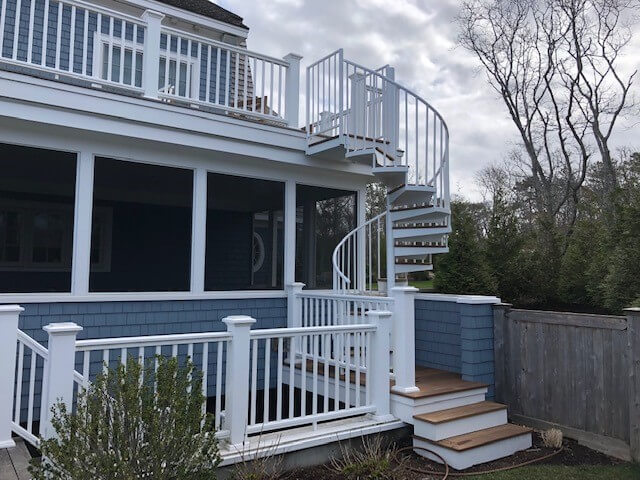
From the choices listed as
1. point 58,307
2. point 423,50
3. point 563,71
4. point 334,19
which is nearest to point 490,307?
point 58,307

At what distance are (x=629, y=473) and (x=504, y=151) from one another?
18208 millimetres

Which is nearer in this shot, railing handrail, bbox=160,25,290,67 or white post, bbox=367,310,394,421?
white post, bbox=367,310,394,421

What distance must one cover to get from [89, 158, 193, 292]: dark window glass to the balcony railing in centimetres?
169

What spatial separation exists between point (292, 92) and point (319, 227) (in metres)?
1.78

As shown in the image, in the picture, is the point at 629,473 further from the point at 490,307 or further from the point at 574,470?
the point at 490,307

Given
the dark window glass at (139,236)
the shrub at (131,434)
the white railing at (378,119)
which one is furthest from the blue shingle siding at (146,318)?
the white railing at (378,119)

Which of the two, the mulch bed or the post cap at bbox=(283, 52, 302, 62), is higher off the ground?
the post cap at bbox=(283, 52, 302, 62)

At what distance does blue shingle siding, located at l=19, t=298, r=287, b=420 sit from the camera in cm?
476

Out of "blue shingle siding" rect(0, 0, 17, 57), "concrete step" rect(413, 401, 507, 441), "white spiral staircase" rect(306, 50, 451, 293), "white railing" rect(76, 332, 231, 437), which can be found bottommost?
"concrete step" rect(413, 401, 507, 441)

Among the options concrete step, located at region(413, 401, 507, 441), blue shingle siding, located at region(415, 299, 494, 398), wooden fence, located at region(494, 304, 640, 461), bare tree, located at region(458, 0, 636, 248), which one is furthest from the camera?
bare tree, located at region(458, 0, 636, 248)

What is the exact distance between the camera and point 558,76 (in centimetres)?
1673

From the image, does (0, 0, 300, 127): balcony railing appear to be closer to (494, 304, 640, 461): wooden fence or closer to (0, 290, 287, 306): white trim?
(0, 290, 287, 306): white trim

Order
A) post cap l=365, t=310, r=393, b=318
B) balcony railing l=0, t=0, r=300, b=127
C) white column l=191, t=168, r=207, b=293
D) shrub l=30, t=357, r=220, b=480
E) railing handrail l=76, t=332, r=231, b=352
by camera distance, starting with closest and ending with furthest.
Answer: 1. shrub l=30, t=357, r=220, b=480
2. railing handrail l=76, t=332, r=231, b=352
3. post cap l=365, t=310, r=393, b=318
4. balcony railing l=0, t=0, r=300, b=127
5. white column l=191, t=168, r=207, b=293

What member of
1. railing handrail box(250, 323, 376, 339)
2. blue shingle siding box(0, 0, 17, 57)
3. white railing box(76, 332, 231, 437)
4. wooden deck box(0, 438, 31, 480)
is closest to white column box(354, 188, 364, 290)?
railing handrail box(250, 323, 376, 339)
